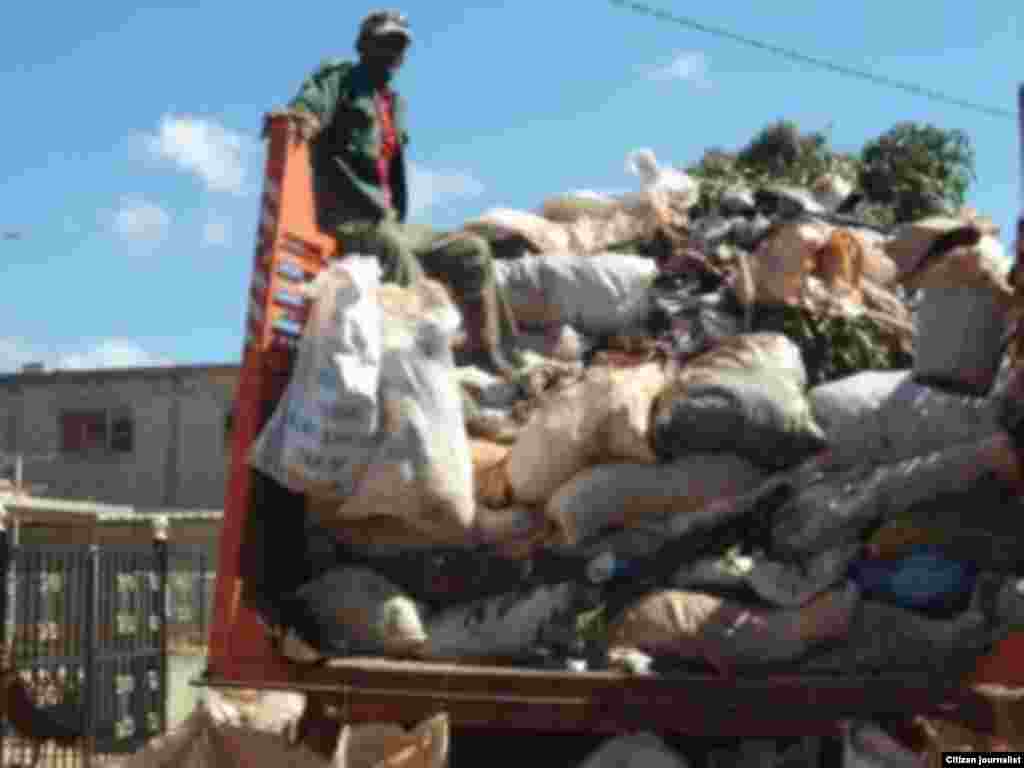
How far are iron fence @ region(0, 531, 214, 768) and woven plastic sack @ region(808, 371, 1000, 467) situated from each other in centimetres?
396

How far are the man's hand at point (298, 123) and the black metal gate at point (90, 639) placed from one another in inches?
113

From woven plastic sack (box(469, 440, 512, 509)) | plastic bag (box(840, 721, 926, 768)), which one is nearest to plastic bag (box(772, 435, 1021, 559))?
plastic bag (box(840, 721, 926, 768))

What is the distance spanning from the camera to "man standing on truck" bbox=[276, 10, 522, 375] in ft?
15.9

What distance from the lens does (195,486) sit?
25719 mm

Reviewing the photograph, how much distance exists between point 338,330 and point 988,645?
1788 mm

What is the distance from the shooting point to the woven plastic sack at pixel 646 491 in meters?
4.05

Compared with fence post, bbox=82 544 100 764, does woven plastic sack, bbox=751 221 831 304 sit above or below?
above

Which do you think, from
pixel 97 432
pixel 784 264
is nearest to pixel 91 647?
pixel 784 264

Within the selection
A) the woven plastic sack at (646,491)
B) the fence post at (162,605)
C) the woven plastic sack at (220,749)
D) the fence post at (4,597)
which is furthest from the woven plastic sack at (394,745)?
the fence post at (162,605)

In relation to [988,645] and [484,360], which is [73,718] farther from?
[988,645]

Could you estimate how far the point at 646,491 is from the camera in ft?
13.4

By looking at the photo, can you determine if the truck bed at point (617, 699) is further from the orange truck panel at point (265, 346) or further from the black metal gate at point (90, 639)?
the black metal gate at point (90, 639)

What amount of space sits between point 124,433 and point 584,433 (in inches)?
906

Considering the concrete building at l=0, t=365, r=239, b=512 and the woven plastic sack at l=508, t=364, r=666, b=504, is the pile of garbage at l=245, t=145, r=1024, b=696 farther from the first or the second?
the concrete building at l=0, t=365, r=239, b=512
